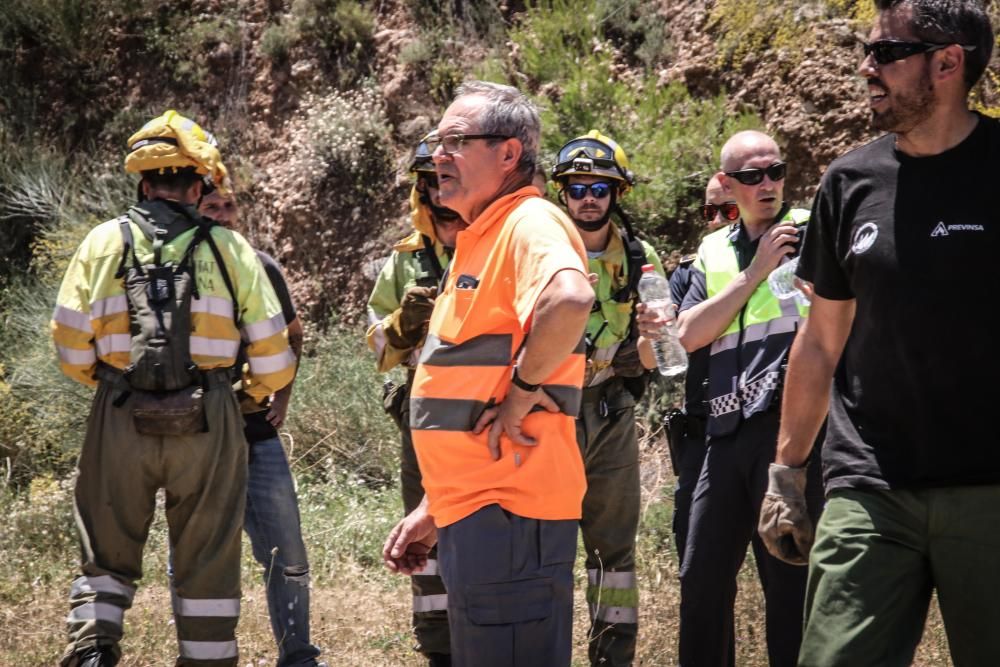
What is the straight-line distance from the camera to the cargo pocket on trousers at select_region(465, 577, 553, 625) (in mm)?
3350

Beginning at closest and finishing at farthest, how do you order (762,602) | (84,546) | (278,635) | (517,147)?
1. (517,147)
2. (84,546)
3. (278,635)
4. (762,602)

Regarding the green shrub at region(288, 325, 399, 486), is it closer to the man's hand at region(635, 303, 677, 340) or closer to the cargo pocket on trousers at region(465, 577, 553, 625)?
the man's hand at region(635, 303, 677, 340)

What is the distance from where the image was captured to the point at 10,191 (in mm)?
12508

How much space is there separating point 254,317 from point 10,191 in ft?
28.2

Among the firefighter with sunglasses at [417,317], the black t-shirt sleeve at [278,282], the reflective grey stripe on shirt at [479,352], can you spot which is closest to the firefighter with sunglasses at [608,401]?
the firefighter with sunglasses at [417,317]

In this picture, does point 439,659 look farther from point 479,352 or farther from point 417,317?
point 479,352

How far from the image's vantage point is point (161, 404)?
479cm

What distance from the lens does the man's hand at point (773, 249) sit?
461 cm

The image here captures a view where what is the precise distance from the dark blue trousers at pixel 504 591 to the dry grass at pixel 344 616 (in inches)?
95.3

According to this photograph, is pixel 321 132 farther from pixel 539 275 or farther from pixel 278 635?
pixel 539 275

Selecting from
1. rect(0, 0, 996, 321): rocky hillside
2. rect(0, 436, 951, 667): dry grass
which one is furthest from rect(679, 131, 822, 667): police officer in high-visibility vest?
rect(0, 0, 996, 321): rocky hillside

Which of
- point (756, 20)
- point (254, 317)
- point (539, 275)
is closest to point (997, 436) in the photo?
point (539, 275)

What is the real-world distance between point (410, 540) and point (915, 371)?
60.7 inches

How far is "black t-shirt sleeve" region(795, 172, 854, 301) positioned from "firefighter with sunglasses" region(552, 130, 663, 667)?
1.98 meters
